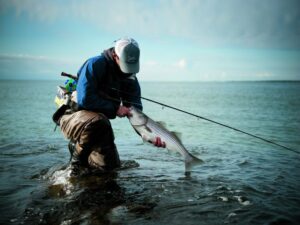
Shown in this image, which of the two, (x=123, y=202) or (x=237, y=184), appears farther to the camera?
(x=237, y=184)

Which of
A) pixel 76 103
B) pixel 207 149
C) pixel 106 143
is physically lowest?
pixel 207 149

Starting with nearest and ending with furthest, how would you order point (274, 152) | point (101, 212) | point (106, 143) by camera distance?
point (101, 212)
point (106, 143)
point (274, 152)

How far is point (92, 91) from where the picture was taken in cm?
573

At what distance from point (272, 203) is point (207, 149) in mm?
5340

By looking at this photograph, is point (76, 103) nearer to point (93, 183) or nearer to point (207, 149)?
point (93, 183)

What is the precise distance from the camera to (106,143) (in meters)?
6.16

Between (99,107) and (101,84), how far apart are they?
605 mm

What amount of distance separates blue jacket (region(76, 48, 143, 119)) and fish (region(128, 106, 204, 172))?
0.44 metres

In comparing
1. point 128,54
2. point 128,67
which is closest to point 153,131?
point 128,67

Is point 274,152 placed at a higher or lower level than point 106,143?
lower

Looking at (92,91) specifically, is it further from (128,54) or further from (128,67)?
(128,54)

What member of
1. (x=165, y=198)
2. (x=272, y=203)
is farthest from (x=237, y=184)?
(x=165, y=198)

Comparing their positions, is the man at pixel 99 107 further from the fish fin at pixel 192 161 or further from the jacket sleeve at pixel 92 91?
the fish fin at pixel 192 161

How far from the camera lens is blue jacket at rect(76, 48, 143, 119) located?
5738 mm
